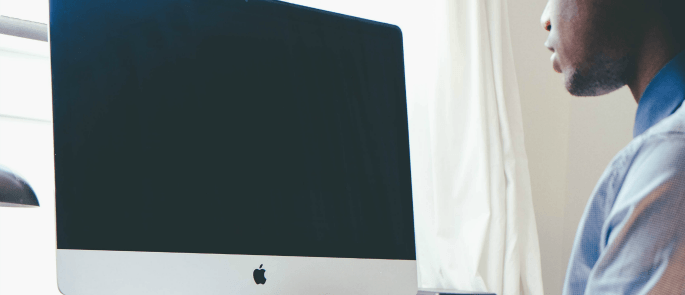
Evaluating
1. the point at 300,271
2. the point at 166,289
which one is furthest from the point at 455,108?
the point at 166,289

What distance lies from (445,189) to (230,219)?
837 mm

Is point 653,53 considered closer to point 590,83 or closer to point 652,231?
point 590,83

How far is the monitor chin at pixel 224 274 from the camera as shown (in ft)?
1.96

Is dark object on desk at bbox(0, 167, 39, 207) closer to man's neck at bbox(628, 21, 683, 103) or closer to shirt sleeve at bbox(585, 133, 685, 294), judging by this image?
shirt sleeve at bbox(585, 133, 685, 294)

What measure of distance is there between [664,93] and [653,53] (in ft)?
0.19

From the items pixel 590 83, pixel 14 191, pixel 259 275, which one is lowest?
pixel 259 275

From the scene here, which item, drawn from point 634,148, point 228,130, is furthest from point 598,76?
point 228,130

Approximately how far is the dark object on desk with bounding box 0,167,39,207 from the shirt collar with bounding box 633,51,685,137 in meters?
0.69

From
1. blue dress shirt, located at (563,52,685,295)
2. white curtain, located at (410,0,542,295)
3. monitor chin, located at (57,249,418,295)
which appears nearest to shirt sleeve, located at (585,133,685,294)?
blue dress shirt, located at (563,52,685,295)

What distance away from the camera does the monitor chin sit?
596 millimetres

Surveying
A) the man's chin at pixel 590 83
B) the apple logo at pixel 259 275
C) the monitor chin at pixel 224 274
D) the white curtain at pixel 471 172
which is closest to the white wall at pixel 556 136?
the white curtain at pixel 471 172

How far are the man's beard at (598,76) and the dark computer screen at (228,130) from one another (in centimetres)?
27

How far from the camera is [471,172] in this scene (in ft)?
4.63

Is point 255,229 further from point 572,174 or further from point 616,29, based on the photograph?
point 572,174
